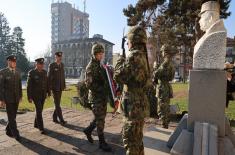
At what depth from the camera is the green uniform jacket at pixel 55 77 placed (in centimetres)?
895

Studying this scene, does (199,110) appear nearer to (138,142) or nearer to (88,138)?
(138,142)

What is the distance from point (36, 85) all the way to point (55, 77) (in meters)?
1.07

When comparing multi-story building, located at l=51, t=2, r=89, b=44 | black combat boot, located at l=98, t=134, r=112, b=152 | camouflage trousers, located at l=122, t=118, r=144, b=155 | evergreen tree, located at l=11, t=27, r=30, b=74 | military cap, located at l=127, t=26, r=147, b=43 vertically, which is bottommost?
black combat boot, located at l=98, t=134, r=112, b=152

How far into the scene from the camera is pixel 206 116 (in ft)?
16.7

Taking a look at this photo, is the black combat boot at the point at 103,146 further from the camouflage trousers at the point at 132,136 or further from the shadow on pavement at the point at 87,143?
the camouflage trousers at the point at 132,136

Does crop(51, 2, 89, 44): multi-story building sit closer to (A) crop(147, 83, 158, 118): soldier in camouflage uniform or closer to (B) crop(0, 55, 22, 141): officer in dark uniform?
(A) crop(147, 83, 158, 118): soldier in camouflage uniform

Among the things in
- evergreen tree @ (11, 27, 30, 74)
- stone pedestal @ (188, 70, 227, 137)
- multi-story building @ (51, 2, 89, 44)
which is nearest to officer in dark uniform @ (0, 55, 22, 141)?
stone pedestal @ (188, 70, 227, 137)

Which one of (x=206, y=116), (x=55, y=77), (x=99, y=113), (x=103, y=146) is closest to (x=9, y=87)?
(x=55, y=77)

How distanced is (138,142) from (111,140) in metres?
2.70

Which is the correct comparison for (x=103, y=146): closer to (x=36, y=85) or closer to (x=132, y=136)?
(x=132, y=136)

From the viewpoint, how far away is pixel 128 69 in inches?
179

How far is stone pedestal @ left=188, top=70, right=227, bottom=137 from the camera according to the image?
5.00 metres

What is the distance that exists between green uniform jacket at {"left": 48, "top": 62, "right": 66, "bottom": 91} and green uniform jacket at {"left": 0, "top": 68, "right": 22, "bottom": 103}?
1531 mm

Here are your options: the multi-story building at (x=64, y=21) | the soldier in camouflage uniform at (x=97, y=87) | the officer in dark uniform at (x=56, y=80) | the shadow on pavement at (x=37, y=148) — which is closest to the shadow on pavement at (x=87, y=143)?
the soldier in camouflage uniform at (x=97, y=87)
